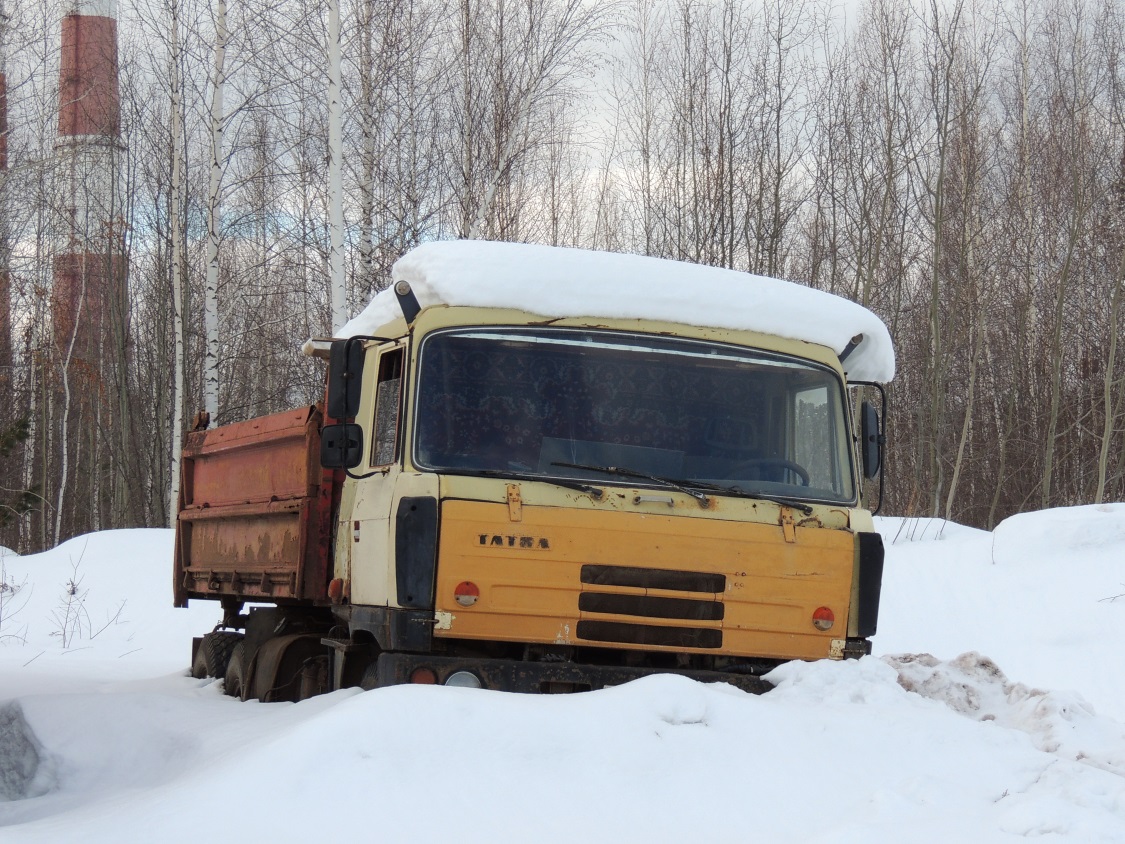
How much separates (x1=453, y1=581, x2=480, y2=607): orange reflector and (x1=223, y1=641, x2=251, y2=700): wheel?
11.5 ft

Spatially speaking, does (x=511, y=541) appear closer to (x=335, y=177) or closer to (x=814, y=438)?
(x=814, y=438)

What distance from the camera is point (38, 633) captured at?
56.9ft

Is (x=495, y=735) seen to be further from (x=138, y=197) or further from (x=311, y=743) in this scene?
(x=138, y=197)

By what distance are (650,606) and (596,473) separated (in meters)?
0.67

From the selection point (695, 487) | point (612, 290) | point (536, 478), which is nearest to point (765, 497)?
point (695, 487)

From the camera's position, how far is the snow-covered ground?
4.25m

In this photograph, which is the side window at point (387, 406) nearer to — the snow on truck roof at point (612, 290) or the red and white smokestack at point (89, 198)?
the snow on truck roof at point (612, 290)

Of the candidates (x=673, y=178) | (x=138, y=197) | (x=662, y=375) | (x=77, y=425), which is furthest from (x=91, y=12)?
(x=662, y=375)

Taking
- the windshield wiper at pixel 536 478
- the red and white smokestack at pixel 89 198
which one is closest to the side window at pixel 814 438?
the windshield wiper at pixel 536 478

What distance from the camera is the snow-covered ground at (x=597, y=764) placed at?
4246 millimetres

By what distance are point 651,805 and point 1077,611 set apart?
9.75m

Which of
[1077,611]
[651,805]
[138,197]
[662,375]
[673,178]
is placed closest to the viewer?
[651,805]

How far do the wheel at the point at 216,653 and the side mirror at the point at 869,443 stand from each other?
516cm

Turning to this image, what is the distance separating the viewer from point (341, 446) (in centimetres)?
618
